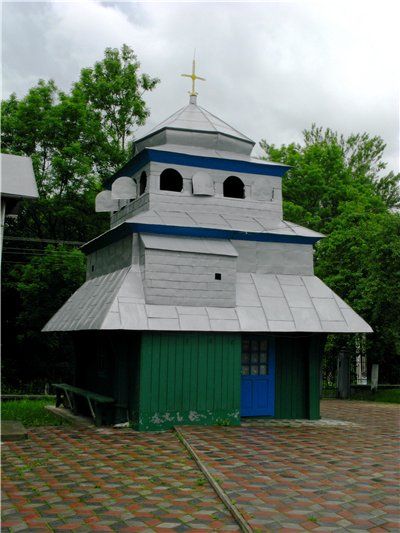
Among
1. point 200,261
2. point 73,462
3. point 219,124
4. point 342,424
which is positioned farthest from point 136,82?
point 73,462

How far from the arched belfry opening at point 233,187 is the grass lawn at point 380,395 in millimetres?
10028

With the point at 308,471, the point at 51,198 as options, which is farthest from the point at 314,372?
the point at 51,198

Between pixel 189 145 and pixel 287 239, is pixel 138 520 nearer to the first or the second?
pixel 287 239

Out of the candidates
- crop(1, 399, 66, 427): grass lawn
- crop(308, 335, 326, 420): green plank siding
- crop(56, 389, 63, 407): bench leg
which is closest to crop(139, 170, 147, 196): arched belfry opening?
crop(308, 335, 326, 420): green plank siding

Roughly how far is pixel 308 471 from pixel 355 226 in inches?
672

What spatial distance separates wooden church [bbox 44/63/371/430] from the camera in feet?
39.2

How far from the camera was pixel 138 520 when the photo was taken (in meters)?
6.08

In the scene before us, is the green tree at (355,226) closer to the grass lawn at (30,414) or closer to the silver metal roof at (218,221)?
the silver metal roof at (218,221)

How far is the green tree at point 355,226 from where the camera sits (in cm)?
1938

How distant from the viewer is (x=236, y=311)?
500 inches

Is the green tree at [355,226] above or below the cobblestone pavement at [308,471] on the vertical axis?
above

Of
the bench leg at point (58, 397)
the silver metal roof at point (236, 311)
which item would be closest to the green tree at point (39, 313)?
the bench leg at point (58, 397)

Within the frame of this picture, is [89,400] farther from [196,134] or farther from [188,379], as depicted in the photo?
[196,134]

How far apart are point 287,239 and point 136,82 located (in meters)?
17.3
